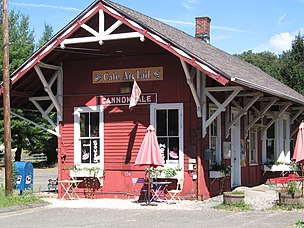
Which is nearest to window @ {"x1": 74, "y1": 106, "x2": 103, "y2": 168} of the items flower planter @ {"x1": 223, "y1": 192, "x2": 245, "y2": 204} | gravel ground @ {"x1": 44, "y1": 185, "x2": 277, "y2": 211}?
gravel ground @ {"x1": 44, "y1": 185, "x2": 277, "y2": 211}

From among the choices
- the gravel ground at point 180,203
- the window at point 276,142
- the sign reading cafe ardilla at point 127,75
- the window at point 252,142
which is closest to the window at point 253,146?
the window at point 252,142

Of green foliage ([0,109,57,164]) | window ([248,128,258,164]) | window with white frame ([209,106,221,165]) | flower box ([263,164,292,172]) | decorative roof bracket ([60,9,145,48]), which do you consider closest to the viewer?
decorative roof bracket ([60,9,145,48])

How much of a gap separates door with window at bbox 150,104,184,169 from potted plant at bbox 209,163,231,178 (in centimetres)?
98

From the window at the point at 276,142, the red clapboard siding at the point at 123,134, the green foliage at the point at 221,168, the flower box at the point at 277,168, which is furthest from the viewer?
the window at the point at 276,142

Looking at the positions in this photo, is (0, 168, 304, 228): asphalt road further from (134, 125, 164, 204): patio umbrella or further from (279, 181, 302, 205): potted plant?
(134, 125, 164, 204): patio umbrella

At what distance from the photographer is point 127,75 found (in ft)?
56.6

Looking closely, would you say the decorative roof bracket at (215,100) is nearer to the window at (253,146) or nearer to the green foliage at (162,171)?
the green foliage at (162,171)

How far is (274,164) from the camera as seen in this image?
72.8 feet

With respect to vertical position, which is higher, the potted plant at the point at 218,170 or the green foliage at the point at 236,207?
the potted plant at the point at 218,170

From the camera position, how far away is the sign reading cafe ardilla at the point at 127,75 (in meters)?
16.9

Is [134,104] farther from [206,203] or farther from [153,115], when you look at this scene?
[206,203]

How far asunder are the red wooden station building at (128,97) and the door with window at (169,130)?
0.03 metres

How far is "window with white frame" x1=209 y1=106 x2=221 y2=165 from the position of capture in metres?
17.2

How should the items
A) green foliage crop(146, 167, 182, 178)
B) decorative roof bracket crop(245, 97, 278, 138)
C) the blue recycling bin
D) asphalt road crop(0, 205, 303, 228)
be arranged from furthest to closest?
1. decorative roof bracket crop(245, 97, 278, 138)
2. the blue recycling bin
3. green foliage crop(146, 167, 182, 178)
4. asphalt road crop(0, 205, 303, 228)
